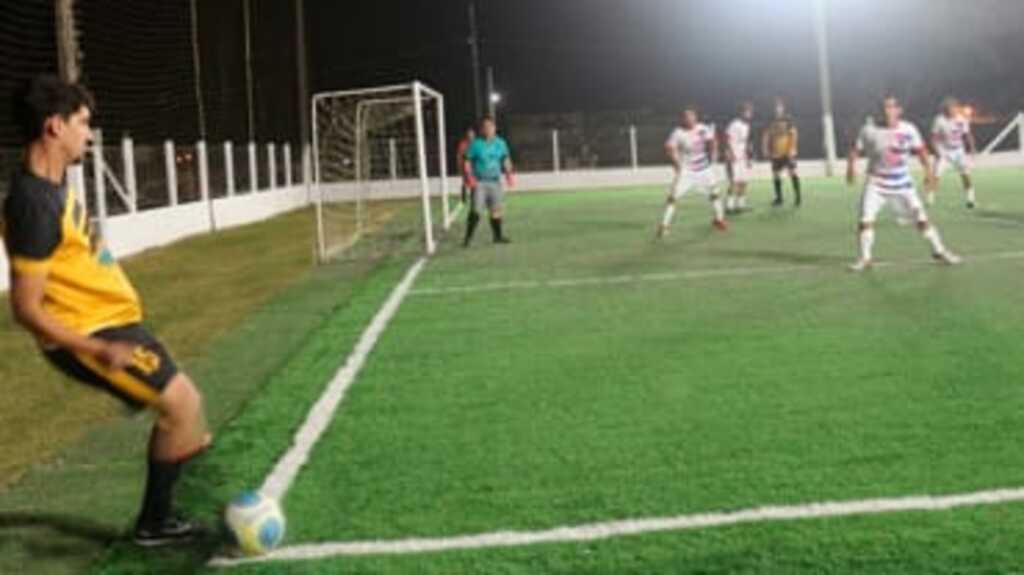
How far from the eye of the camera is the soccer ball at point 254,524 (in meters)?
5.15

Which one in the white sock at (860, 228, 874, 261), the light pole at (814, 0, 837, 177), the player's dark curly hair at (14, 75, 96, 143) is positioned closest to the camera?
the player's dark curly hair at (14, 75, 96, 143)

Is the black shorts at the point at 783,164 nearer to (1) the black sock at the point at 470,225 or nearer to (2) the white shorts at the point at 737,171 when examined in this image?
(2) the white shorts at the point at 737,171

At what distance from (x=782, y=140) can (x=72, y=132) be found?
2236 centimetres

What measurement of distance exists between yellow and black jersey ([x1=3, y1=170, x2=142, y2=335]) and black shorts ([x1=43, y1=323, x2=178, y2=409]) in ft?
0.19

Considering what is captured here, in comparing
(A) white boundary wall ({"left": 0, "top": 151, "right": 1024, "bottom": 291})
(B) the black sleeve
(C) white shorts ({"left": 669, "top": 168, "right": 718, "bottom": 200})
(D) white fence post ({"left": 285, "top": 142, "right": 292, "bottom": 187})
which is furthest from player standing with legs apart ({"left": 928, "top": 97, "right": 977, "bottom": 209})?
(B) the black sleeve

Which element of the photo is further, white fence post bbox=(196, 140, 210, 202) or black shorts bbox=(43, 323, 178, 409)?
white fence post bbox=(196, 140, 210, 202)

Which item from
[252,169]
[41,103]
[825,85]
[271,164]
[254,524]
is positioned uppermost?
[825,85]

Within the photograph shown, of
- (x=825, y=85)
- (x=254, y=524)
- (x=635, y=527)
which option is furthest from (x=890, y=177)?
(x=825, y=85)

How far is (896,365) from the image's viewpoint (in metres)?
8.50

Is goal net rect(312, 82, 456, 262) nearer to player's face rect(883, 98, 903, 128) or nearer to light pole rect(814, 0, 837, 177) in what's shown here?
player's face rect(883, 98, 903, 128)


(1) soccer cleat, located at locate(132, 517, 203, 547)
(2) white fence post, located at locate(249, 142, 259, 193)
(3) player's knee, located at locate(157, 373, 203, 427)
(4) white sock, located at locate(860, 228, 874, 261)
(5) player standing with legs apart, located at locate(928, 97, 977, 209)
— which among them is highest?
(2) white fence post, located at locate(249, 142, 259, 193)

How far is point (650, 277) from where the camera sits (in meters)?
14.2

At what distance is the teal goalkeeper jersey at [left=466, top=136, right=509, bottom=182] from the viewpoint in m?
20.2

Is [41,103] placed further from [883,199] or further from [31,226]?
[883,199]
